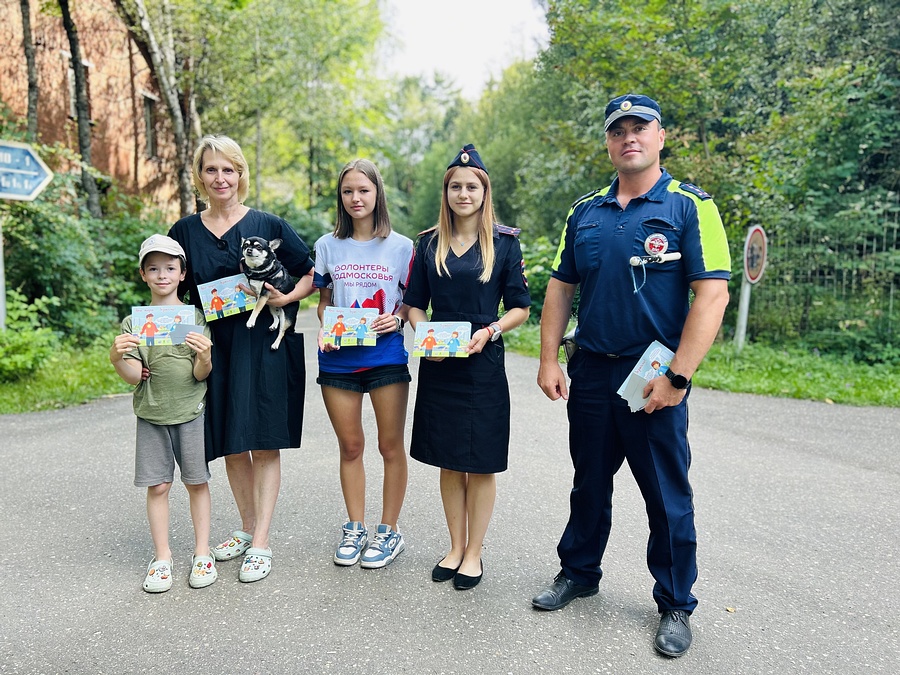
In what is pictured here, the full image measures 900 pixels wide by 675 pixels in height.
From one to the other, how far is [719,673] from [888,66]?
11669 mm

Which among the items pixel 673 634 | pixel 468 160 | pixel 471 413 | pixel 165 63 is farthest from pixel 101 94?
pixel 673 634

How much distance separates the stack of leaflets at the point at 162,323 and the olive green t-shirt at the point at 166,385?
0.07 m

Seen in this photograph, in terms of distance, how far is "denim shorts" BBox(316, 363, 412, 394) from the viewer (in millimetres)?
3562

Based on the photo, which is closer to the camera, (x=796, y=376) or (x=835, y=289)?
(x=796, y=376)

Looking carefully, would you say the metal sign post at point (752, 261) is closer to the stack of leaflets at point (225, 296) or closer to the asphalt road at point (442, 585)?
the asphalt road at point (442, 585)

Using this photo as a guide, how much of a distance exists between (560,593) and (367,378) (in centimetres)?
144

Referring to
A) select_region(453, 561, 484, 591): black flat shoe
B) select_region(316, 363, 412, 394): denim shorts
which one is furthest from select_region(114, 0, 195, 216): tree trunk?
select_region(453, 561, 484, 591): black flat shoe

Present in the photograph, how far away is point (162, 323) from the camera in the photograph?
10.8 ft

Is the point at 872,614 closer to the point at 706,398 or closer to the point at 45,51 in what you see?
the point at 706,398

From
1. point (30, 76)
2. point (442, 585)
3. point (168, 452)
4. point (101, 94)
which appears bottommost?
point (442, 585)

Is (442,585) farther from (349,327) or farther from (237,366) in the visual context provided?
(237,366)

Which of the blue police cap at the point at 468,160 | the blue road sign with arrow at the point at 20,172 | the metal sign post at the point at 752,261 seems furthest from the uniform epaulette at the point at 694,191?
the blue road sign with arrow at the point at 20,172

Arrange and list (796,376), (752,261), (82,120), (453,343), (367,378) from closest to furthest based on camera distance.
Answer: (453,343)
(367,378)
(796,376)
(752,261)
(82,120)

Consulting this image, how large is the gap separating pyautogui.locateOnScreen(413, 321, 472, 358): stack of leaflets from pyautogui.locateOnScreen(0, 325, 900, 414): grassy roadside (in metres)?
5.65
